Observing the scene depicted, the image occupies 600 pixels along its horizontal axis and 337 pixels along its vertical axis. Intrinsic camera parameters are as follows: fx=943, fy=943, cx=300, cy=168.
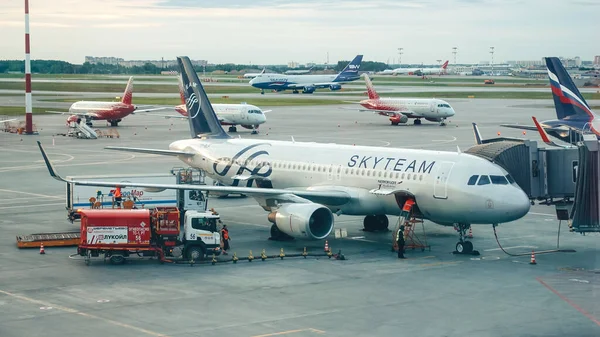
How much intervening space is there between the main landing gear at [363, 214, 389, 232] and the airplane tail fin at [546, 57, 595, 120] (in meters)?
21.8

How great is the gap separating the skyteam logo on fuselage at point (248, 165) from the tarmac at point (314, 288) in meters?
2.50

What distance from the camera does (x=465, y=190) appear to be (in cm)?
3847

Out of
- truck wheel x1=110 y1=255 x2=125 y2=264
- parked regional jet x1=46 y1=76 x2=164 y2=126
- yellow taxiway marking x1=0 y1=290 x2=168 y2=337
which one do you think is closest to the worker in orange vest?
truck wheel x1=110 y1=255 x2=125 y2=264

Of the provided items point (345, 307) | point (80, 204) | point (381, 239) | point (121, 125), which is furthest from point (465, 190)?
point (121, 125)

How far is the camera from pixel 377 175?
41.8 metres

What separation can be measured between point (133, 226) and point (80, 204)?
987 cm

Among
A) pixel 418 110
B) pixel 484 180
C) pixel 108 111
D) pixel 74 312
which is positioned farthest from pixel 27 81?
pixel 74 312

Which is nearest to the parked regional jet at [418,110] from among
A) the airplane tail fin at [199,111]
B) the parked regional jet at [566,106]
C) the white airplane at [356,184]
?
the parked regional jet at [566,106]

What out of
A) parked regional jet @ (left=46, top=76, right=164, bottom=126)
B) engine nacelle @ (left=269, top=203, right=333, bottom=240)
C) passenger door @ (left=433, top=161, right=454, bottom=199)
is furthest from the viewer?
parked regional jet @ (left=46, top=76, right=164, bottom=126)

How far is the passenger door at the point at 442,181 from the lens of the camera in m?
39.1

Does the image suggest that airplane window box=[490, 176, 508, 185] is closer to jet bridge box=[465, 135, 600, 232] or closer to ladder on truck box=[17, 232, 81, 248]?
jet bridge box=[465, 135, 600, 232]

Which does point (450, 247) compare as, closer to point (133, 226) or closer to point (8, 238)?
point (133, 226)

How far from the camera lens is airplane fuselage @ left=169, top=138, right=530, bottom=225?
38406 millimetres

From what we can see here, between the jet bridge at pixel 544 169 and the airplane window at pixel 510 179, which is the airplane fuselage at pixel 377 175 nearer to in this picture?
the airplane window at pixel 510 179
